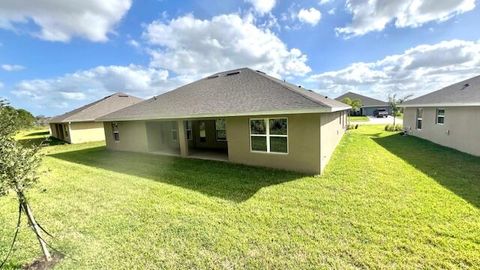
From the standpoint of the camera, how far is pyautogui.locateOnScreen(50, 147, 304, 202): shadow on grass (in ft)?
24.2

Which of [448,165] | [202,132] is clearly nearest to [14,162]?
[202,132]

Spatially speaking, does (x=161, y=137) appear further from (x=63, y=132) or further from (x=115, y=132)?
(x=63, y=132)

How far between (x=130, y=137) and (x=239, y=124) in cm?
880

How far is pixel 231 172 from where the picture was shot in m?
9.14

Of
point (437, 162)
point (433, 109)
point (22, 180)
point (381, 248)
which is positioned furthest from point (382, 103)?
point (22, 180)

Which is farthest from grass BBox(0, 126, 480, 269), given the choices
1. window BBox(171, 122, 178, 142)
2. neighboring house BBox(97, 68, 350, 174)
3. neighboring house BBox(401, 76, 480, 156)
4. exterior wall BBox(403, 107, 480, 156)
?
window BBox(171, 122, 178, 142)

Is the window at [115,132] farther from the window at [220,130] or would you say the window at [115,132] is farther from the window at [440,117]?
the window at [440,117]

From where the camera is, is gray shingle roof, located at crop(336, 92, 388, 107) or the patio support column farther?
gray shingle roof, located at crop(336, 92, 388, 107)

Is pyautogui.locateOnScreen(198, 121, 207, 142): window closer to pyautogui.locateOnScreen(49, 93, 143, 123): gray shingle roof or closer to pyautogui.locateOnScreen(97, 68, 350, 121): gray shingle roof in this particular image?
pyautogui.locateOnScreen(97, 68, 350, 121): gray shingle roof

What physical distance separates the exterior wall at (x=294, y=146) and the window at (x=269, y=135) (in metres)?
0.18

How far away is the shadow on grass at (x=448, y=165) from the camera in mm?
6738

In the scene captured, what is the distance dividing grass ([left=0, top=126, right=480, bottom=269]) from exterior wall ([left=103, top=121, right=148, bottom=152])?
198 inches

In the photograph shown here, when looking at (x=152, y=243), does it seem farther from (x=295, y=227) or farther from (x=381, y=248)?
(x=381, y=248)

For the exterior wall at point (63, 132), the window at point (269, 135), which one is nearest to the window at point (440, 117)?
the window at point (269, 135)
